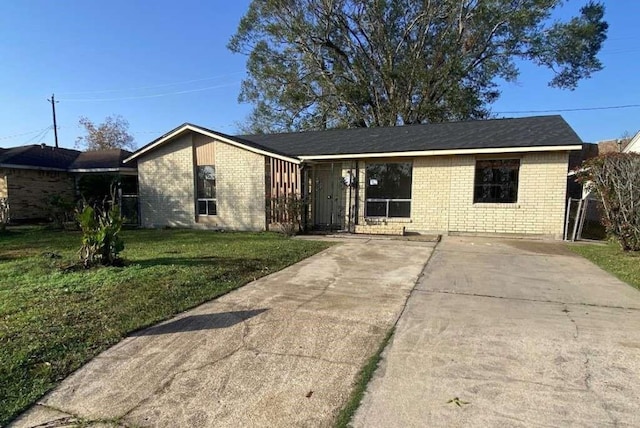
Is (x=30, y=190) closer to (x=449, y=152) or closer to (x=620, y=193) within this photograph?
(x=449, y=152)

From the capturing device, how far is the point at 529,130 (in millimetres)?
11414

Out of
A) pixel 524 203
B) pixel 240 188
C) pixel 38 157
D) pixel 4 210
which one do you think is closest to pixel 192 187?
pixel 240 188

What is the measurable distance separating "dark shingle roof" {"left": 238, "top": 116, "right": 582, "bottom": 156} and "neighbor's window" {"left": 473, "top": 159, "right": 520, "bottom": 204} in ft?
2.20

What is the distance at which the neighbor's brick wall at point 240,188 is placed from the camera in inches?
499

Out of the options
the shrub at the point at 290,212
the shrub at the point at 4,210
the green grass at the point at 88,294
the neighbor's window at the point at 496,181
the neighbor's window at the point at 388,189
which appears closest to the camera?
the green grass at the point at 88,294

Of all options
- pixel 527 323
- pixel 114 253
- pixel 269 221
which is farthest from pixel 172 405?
pixel 269 221

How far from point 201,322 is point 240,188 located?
9.31m

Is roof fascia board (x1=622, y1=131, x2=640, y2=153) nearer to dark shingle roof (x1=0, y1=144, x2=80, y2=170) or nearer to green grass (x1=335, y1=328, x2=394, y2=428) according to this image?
green grass (x1=335, y1=328, x2=394, y2=428)

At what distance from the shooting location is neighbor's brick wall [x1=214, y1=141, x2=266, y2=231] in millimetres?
12670

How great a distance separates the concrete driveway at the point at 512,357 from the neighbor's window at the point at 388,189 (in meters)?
6.43

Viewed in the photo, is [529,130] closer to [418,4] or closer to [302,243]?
[302,243]

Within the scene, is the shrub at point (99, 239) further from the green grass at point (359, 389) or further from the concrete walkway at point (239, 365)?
the green grass at point (359, 389)

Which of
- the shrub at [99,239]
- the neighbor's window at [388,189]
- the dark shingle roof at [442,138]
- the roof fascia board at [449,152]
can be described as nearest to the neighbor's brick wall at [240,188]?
the dark shingle roof at [442,138]

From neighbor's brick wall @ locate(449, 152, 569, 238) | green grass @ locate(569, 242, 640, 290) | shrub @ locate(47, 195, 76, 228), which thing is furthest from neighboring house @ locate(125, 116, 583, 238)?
shrub @ locate(47, 195, 76, 228)
